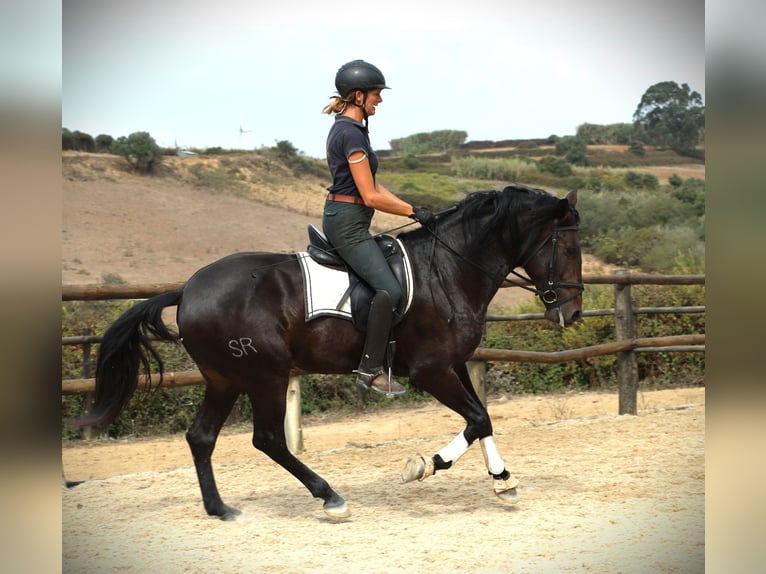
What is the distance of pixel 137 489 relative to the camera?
623cm

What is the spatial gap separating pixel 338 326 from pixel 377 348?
0.97 ft

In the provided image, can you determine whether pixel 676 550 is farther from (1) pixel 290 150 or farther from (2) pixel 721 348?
(1) pixel 290 150

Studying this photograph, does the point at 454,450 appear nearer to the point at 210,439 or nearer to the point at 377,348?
the point at 377,348

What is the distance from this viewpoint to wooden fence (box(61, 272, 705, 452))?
6988 millimetres

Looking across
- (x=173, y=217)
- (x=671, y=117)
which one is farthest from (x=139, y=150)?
(x=671, y=117)

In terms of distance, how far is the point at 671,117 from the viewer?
37906 mm

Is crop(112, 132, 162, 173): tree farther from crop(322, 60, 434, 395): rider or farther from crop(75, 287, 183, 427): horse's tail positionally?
crop(322, 60, 434, 395): rider

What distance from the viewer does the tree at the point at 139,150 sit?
3272 centimetres

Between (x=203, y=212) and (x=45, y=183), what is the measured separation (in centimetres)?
3032

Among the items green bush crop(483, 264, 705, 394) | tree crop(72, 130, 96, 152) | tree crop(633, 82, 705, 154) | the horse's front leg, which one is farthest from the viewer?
tree crop(633, 82, 705, 154)

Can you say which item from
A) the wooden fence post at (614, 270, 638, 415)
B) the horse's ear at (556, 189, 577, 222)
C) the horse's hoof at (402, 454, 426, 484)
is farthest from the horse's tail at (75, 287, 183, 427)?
the wooden fence post at (614, 270, 638, 415)

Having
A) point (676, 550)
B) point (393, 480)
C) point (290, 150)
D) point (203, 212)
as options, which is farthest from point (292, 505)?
point (290, 150)

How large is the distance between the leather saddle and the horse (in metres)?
0.09

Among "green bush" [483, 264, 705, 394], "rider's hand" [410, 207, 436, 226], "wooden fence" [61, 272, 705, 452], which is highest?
"rider's hand" [410, 207, 436, 226]
